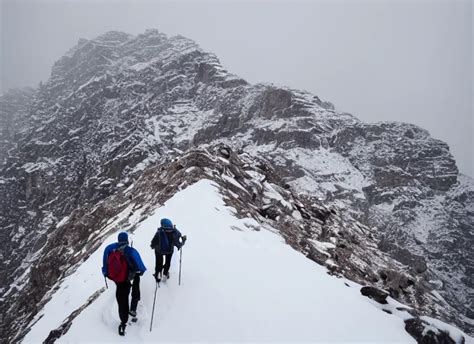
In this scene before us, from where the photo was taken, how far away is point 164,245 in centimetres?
1063

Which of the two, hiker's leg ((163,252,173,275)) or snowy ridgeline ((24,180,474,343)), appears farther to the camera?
hiker's leg ((163,252,173,275))

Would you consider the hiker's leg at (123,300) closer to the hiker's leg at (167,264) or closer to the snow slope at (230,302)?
the snow slope at (230,302)

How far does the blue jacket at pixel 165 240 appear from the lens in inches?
416

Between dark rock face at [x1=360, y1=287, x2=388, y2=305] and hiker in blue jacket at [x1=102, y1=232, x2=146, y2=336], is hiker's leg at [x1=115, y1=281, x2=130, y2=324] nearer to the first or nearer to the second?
hiker in blue jacket at [x1=102, y1=232, x2=146, y2=336]

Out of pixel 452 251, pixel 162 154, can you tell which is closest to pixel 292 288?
pixel 452 251

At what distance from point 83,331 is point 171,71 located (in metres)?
168

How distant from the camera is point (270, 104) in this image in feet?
411

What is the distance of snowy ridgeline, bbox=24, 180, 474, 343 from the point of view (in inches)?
356

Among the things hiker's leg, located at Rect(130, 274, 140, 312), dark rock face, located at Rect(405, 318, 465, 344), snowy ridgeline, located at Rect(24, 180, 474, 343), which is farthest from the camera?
dark rock face, located at Rect(405, 318, 465, 344)

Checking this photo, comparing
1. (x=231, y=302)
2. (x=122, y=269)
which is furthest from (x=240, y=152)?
(x=122, y=269)

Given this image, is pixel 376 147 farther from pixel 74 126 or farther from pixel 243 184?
pixel 74 126

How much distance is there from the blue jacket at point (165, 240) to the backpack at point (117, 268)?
1.86 m

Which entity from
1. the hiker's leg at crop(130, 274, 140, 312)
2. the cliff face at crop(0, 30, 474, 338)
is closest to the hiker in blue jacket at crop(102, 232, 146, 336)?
the hiker's leg at crop(130, 274, 140, 312)

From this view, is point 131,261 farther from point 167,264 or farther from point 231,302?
point 231,302
